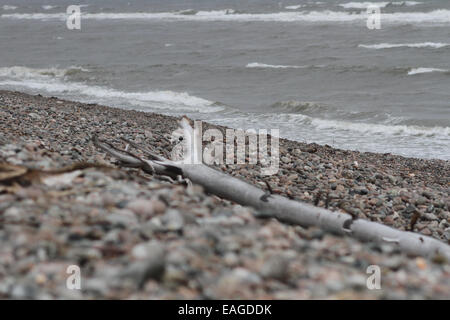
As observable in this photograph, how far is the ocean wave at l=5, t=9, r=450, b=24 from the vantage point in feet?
126

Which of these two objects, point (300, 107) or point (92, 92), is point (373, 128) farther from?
point (92, 92)

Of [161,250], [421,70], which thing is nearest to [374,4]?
[421,70]

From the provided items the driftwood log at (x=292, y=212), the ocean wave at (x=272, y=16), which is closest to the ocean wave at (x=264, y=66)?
the ocean wave at (x=272, y=16)

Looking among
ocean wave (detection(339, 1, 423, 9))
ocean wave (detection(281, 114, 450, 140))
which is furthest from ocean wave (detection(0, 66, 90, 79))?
ocean wave (detection(339, 1, 423, 9))

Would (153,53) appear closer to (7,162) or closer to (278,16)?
(278,16)

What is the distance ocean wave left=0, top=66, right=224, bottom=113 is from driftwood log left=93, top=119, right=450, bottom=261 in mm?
11587

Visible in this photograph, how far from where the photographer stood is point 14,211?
3.45 meters

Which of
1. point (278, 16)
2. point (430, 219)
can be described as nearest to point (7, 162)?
point (430, 219)

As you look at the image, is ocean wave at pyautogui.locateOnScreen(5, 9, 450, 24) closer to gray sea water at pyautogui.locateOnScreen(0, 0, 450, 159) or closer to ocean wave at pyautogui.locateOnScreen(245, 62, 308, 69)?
gray sea water at pyautogui.locateOnScreen(0, 0, 450, 159)

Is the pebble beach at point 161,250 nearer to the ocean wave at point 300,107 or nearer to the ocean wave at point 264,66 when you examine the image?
the ocean wave at point 300,107

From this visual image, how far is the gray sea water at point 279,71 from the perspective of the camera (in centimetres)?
1494

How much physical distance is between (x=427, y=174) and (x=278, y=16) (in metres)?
38.6

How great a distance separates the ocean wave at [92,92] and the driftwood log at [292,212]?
11587mm

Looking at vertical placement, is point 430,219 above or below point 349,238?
below
